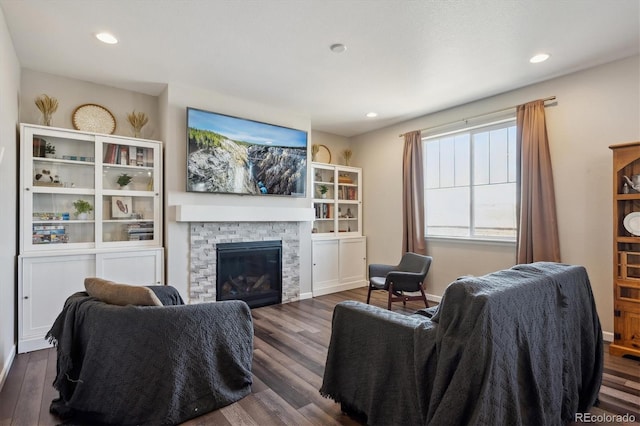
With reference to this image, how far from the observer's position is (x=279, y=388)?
237cm

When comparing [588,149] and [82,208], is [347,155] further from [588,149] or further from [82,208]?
[82,208]

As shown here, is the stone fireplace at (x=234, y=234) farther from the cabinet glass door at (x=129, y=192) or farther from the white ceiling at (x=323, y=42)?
the white ceiling at (x=323, y=42)

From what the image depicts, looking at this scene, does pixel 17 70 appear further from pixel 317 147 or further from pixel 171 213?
pixel 317 147

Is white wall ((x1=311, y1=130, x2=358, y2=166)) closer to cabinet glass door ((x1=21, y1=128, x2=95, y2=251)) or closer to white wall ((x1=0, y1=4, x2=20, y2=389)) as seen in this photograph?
cabinet glass door ((x1=21, y1=128, x2=95, y2=251))

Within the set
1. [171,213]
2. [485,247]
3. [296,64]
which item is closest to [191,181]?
[171,213]

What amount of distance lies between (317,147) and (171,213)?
263 centimetres

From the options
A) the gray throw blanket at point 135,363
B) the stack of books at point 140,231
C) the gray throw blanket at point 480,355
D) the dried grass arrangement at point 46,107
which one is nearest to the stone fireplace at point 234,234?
the stack of books at point 140,231

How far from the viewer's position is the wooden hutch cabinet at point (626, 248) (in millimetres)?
2854

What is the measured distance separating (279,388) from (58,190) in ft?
9.42

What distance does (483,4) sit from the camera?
2.35 metres

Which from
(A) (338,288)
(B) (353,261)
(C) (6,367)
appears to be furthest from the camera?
(B) (353,261)

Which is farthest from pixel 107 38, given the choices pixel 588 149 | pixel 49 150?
pixel 588 149

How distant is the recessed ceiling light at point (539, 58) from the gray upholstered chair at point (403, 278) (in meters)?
2.32

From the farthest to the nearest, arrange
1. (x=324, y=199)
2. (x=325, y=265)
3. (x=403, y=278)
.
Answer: (x=324, y=199), (x=325, y=265), (x=403, y=278)
